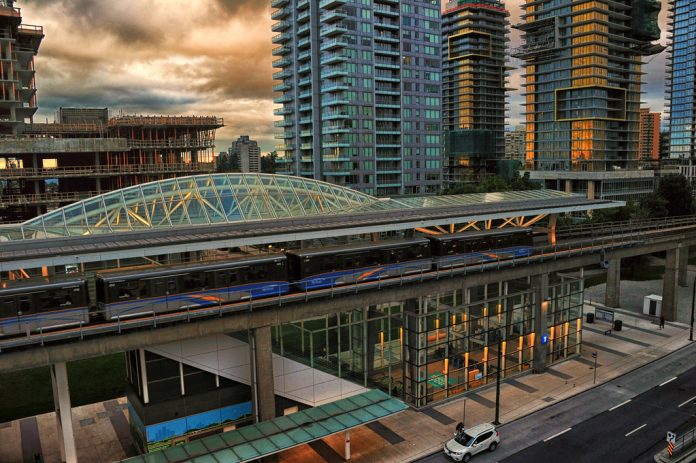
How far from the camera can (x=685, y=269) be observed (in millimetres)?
73562

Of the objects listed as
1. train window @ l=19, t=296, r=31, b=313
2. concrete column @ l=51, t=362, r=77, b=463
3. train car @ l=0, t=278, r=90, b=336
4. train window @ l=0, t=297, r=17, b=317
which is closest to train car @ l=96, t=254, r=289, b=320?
train car @ l=0, t=278, r=90, b=336

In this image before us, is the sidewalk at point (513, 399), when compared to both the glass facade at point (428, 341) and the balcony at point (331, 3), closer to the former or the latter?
the glass facade at point (428, 341)

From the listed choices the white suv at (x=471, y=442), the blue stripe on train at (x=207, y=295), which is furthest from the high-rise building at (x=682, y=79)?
the blue stripe on train at (x=207, y=295)

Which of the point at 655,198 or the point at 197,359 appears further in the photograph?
the point at 655,198

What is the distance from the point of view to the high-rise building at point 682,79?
607 feet

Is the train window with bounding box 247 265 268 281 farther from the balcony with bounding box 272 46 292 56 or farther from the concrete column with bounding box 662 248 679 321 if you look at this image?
the balcony with bounding box 272 46 292 56

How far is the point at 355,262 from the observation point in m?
36.5

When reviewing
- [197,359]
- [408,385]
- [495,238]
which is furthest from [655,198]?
[197,359]

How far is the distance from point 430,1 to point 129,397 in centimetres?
12185

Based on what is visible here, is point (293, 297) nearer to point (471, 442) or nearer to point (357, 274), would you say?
point (357, 274)

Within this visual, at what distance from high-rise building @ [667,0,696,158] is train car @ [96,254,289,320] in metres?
205

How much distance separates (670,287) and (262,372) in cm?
4905

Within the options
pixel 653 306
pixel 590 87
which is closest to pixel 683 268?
pixel 653 306

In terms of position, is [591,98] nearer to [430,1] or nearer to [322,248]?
[430,1]
